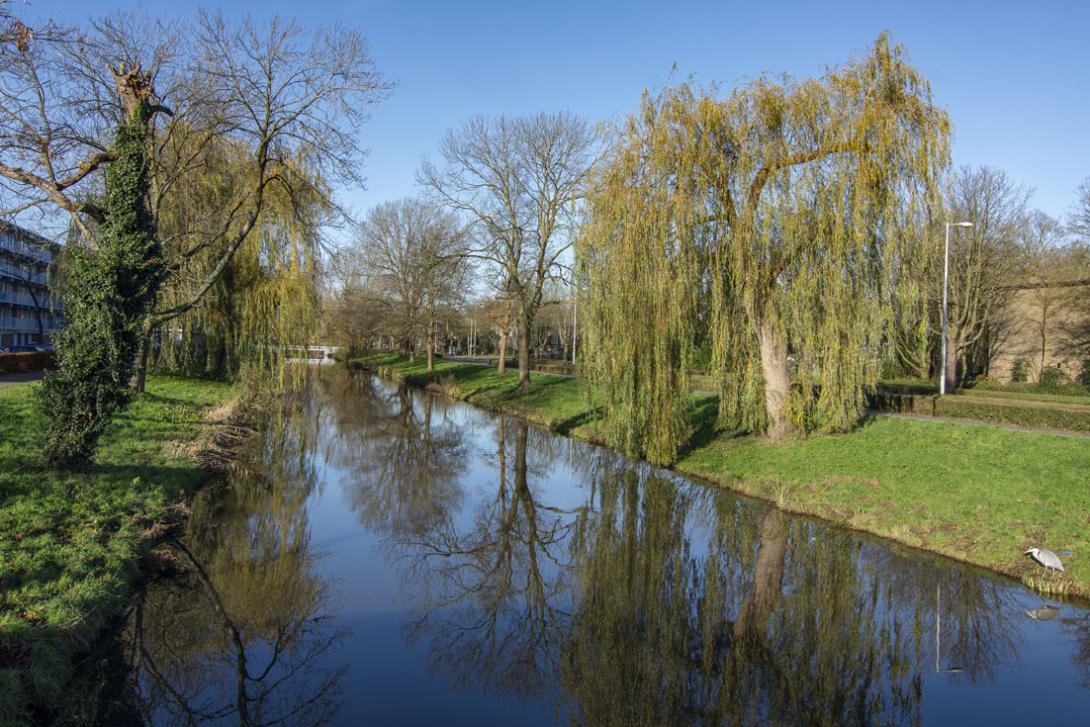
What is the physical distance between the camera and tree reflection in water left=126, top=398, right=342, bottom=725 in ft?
18.7

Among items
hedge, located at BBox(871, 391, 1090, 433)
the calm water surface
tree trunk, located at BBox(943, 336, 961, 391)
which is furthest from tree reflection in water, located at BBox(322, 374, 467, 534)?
tree trunk, located at BBox(943, 336, 961, 391)

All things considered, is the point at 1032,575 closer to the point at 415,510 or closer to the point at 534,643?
the point at 534,643

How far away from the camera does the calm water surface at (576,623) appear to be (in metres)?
5.83

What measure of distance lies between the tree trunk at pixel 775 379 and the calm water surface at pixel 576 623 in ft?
9.90

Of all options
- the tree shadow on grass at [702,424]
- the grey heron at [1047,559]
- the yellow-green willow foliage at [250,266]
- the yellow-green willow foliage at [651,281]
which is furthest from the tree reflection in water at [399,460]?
the grey heron at [1047,559]

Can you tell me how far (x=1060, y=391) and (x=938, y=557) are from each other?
2047cm

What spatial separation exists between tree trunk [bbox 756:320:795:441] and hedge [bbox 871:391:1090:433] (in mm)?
3495

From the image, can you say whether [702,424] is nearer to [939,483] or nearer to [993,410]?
[993,410]

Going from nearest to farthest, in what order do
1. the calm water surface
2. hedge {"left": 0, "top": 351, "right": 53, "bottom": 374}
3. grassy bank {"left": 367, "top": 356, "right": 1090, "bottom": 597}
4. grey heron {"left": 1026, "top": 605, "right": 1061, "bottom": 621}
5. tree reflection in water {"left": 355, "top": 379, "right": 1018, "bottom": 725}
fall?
the calm water surface
tree reflection in water {"left": 355, "top": 379, "right": 1018, "bottom": 725}
grey heron {"left": 1026, "top": 605, "right": 1061, "bottom": 621}
grassy bank {"left": 367, "top": 356, "right": 1090, "bottom": 597}
hedge {"left": 0, "top": 351, "right": 53, "bottom": 374}

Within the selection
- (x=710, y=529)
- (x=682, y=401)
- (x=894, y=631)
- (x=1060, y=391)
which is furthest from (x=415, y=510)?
(x=1060, y=391)

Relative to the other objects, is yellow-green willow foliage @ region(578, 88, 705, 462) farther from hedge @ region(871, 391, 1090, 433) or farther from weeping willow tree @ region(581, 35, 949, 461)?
hedge @ region(871, 391, 1090, 433)

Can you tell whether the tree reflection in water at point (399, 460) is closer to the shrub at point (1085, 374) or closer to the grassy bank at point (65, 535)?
the grassy bank at point (65, 535)

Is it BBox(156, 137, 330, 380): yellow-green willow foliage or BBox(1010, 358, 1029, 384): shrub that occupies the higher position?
BBox(156, 137, 330, 380): yellow-green willow foliage

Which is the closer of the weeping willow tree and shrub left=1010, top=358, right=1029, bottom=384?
the weeping willow tree
